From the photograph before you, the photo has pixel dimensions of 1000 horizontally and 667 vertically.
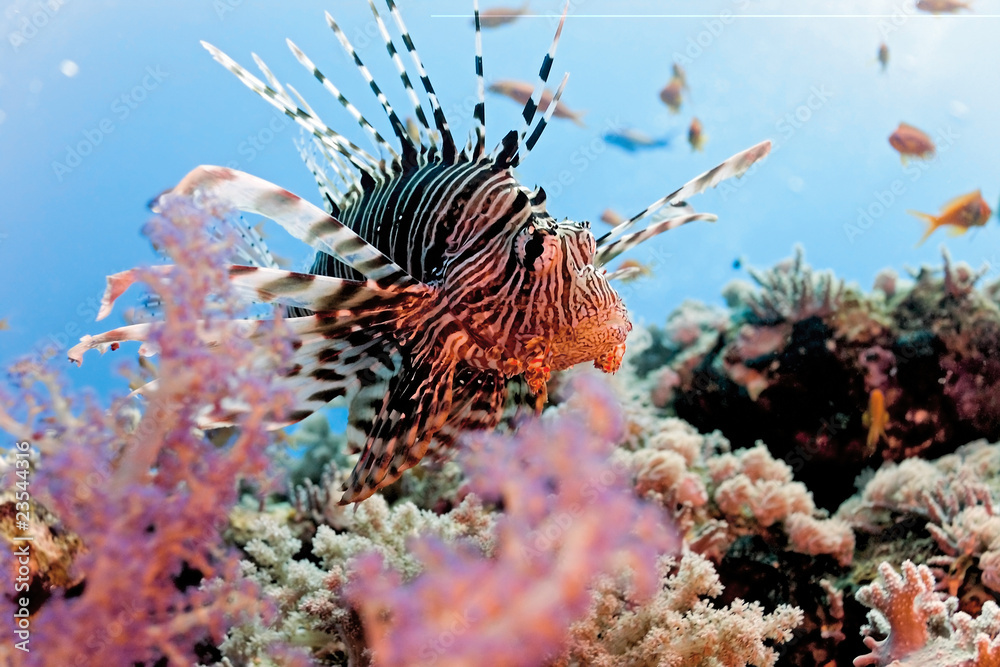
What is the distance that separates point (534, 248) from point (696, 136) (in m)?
6.15

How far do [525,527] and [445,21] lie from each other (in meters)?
22.8

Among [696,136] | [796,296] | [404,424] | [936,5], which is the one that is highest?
[936,5]

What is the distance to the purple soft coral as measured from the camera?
0.70m

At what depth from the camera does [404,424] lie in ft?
6.61

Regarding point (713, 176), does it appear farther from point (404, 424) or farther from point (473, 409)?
point (404, 424)

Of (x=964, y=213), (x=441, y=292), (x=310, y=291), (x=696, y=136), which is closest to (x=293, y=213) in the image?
(x=310, y=291)

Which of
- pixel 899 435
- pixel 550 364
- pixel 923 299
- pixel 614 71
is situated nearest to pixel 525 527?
pixel 550 364

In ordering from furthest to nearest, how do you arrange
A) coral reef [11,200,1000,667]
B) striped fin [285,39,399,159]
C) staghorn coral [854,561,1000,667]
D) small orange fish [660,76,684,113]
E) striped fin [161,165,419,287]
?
small orange fish [660,76,684,113] → striped fin [285,39,399,159] → staghorn coral [854,561,1000,667] → striped fin [161,165,419,287] → coral reef [11,200,1000,667]

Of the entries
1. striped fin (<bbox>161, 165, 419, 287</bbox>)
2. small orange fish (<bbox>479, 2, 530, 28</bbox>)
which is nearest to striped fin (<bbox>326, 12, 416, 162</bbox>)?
striped fin (<bbox>161, 165, 419, 287</bbox>)

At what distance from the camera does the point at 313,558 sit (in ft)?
11.3

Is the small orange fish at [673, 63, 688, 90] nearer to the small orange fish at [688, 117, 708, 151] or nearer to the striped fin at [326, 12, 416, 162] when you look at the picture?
the small orange fish at [688, 117, 708, 151]

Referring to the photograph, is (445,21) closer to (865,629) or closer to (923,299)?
(923,299)

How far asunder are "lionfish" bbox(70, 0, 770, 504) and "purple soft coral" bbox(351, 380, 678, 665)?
99 centimetres

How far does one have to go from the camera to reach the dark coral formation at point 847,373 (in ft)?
14.5
